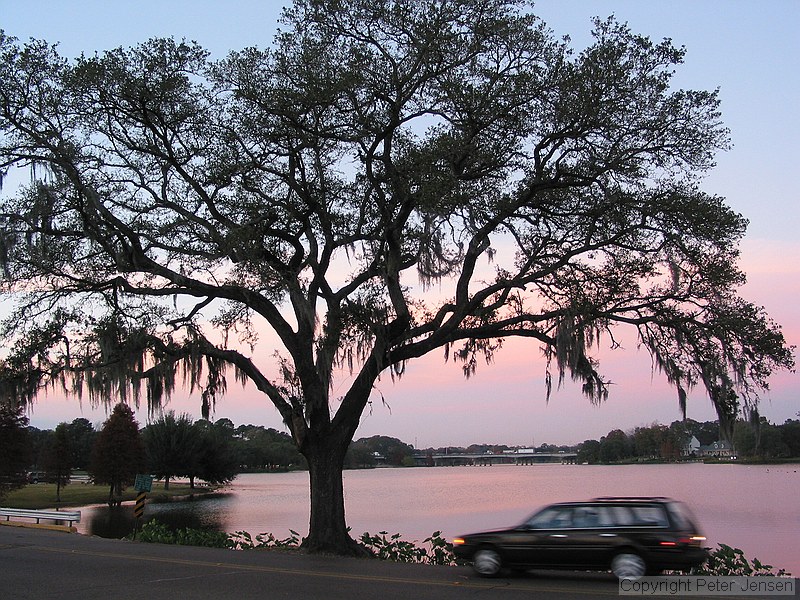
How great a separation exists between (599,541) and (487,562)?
1884 millimetres

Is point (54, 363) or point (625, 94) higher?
point (625, 94)

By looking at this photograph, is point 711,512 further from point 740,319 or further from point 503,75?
point 503,75

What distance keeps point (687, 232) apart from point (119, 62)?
1281 centimetres

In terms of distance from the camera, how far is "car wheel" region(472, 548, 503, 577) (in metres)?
12.2

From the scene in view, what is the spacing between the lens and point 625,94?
51.7 ft

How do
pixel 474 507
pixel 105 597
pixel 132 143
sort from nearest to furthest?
pixel 105 597, pixel 132 143, pixel 474 507

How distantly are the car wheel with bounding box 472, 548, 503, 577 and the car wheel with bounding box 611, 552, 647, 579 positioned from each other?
1.87 metres

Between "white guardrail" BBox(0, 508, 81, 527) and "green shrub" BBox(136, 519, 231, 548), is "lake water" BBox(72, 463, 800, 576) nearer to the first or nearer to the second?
"white guardrail" BBox(0, 508, 81, 527)

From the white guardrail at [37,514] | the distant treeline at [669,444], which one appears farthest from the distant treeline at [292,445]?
the white guardrail at [37,514]

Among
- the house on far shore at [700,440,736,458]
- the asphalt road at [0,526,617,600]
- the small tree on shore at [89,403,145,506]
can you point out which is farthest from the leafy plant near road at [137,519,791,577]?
the house on far shore at [700,440,736,458]

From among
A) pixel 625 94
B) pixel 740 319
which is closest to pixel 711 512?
pixel 740 319

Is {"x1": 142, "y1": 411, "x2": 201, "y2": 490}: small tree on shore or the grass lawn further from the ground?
{"x1": 142, "y1": 411, "x2": 201, "y2": 490}: small tree on shore

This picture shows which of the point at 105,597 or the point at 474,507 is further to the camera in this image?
the point at 474,507

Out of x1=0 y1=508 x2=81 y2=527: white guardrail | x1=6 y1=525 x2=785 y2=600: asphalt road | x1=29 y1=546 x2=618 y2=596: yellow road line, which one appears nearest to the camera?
x1=6 y1=525 x2=785 y2=600: asphalt road
